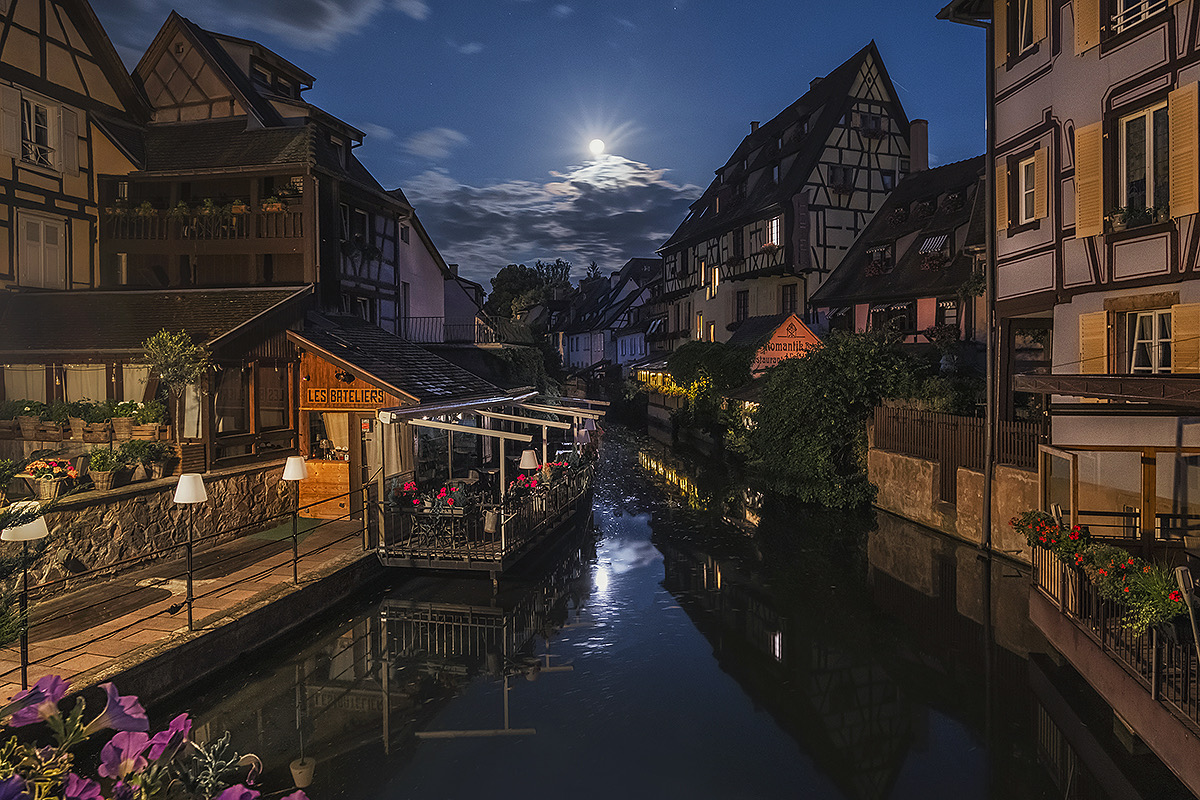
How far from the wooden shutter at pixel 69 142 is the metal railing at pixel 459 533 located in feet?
47.0

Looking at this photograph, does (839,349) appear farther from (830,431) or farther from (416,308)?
(416,308)

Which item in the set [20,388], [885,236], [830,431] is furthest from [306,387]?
[885,236]

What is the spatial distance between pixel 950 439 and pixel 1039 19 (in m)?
8.53

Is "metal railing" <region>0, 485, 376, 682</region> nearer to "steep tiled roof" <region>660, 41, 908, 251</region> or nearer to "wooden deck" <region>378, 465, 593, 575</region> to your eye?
"wooden deck" <region>378, 465, 593, 575</region>

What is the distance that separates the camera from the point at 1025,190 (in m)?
15.2

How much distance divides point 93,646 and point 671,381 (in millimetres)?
37863

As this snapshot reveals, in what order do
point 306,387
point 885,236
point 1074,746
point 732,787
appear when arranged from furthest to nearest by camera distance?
point 885,236, point 306,387, point 1074,746, point 732,787

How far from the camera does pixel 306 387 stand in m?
16.6

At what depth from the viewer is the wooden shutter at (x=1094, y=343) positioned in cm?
1295

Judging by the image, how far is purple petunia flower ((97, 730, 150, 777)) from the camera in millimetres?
2002

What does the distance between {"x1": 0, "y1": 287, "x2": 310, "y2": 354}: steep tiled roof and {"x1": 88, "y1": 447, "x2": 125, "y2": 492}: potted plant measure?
9.32 feet

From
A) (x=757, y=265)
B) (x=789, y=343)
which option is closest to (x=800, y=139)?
(x=757, y=265)

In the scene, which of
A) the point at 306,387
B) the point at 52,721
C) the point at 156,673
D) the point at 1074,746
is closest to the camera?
the point at 52,721

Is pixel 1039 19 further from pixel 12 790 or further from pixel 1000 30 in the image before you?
pixel 12 790
